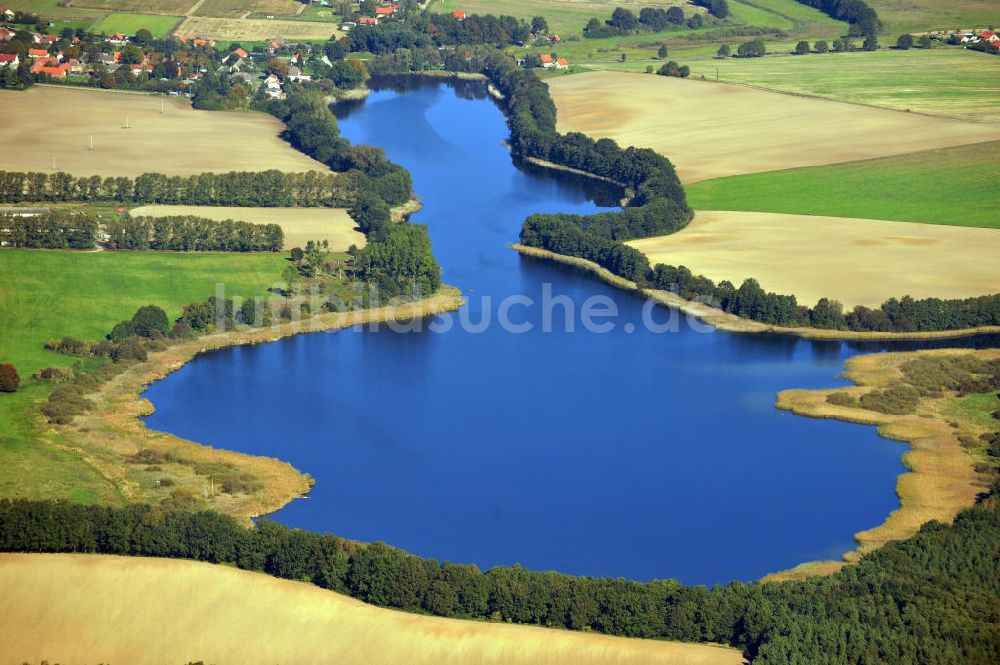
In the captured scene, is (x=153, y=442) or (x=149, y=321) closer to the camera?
(x=153, y=442)

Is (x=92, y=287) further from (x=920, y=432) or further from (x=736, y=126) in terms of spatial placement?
(x=736, y=126)

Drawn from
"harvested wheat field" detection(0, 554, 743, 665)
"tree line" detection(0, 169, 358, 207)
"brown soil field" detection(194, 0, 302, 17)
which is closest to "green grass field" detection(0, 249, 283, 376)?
"tree line" detection(0, 169, 358, 207)

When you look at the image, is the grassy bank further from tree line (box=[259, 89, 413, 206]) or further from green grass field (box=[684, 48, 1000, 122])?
green grass field (box=[684, 48, 1000, 122])

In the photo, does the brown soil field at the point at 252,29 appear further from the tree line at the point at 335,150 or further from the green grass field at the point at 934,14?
the green grass field at the point at 934,14

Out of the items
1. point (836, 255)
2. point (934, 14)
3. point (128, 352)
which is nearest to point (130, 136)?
point (128, 352)

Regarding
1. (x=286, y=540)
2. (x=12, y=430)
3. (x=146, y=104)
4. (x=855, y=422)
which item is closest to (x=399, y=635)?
(x=286, y=540)

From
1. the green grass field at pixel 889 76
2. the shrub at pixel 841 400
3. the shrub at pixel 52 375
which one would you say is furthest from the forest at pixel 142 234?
the green grass field at pixel 889 76
